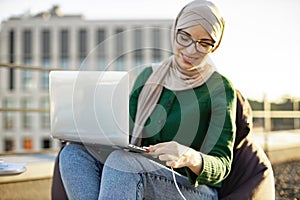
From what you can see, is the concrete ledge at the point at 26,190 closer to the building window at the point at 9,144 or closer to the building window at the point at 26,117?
the building window at the point at 26,117

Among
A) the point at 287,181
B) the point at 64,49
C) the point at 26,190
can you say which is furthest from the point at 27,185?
the point at 64,49

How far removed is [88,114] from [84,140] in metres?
0.08

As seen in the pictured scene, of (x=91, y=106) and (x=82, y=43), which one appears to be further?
(x=82, y=43)

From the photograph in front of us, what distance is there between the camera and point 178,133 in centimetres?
120

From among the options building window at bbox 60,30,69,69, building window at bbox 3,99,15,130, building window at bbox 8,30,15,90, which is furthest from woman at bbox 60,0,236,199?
building window at bbox 8,30,15,90

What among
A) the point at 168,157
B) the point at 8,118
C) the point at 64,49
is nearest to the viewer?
the point at 168,157

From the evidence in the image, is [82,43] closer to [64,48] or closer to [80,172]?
[64,48]

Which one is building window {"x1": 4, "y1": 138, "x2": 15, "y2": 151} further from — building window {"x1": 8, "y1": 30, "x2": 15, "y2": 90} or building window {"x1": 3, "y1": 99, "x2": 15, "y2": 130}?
building window {"x1": 8, "y1": 30, "x2": 15, "y2": 90}

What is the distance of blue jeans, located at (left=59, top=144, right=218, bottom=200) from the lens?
100 cm

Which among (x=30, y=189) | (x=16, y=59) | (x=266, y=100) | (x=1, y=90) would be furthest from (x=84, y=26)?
(x=30, y=189)

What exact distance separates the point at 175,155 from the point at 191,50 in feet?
1.12

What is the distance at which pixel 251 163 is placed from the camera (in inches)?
50.1

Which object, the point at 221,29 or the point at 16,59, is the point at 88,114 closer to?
the point at 221,29

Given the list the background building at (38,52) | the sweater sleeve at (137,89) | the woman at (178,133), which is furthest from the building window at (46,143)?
the woman at (178,133)
